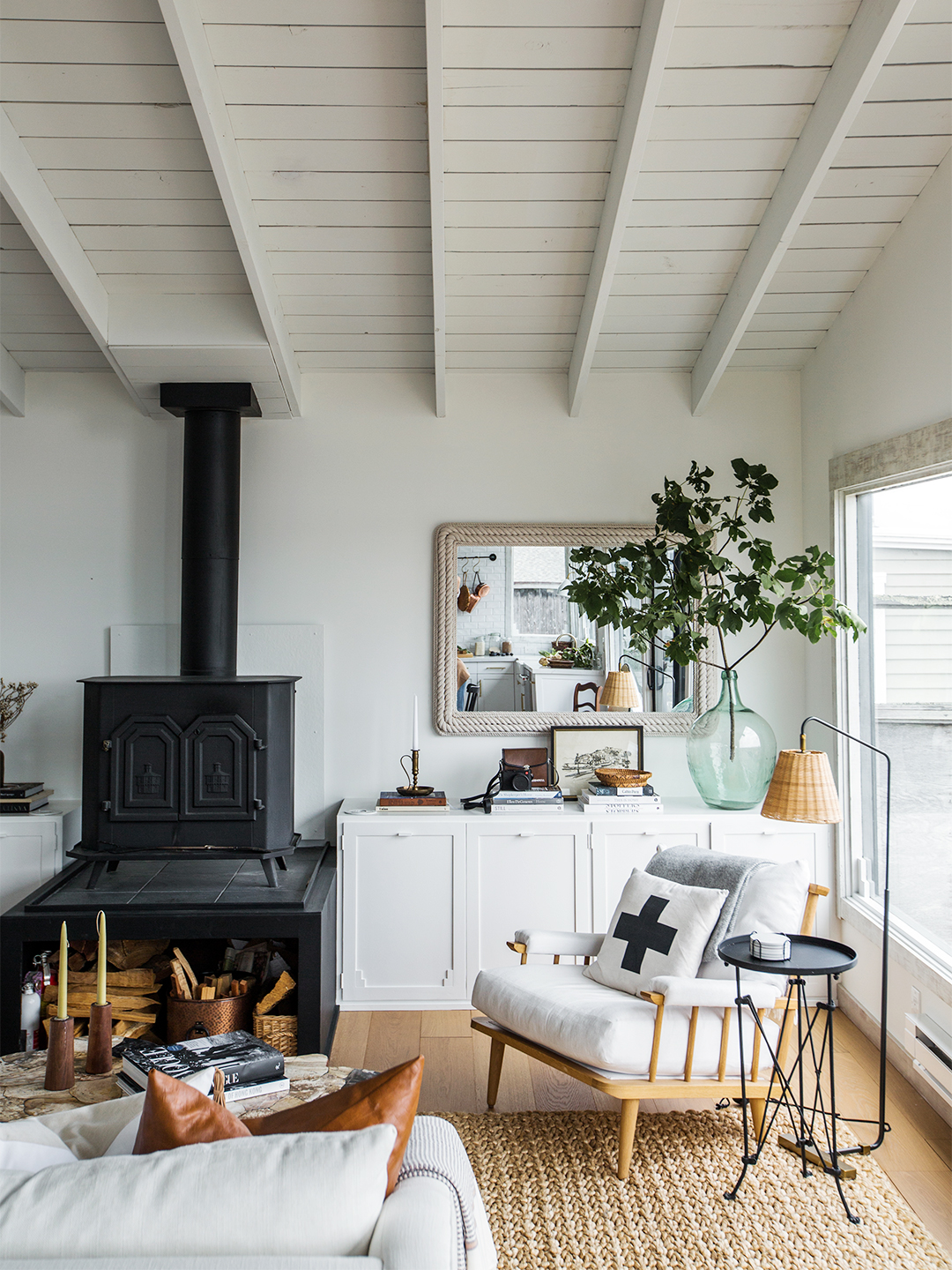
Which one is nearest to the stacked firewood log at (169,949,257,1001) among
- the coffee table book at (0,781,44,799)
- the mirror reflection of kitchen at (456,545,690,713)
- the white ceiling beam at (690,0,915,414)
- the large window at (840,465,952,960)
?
the coffee table book at (0,781,44,799)

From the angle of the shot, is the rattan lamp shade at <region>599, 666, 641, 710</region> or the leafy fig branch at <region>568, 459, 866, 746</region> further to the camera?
the rattan lamp shade at <region>599, 666, 641, 710</region>

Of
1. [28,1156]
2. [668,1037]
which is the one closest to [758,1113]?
[668,1037]

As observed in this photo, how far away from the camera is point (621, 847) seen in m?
3.72

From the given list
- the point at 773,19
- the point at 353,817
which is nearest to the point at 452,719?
the point at 353,817

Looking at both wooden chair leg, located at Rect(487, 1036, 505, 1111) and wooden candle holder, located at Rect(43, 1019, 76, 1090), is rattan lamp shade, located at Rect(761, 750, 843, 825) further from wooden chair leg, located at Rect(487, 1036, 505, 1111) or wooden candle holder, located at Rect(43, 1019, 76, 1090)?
wooden candle holder, located at Rect(43, 1019, 76, 1090)

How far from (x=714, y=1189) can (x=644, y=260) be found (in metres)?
3.02

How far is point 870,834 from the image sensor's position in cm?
366

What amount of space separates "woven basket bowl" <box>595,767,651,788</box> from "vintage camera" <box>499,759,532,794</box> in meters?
0.31

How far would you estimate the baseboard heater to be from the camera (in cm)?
279

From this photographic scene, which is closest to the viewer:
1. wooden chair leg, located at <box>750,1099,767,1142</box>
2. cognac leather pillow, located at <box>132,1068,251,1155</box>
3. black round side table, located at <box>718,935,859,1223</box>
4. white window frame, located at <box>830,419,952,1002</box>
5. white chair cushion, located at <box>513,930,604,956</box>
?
cognac leather pillow, located at <box>132,1068,251,1155</box>

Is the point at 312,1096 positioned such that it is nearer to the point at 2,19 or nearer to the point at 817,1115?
the point at 817,1115

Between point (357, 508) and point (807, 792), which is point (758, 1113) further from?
point (357, 508)

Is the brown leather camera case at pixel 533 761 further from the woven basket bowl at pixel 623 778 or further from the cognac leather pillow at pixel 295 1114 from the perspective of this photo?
the cognac leather pillow at pixel 295 1114

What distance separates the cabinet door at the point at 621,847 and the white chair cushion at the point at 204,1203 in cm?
253
